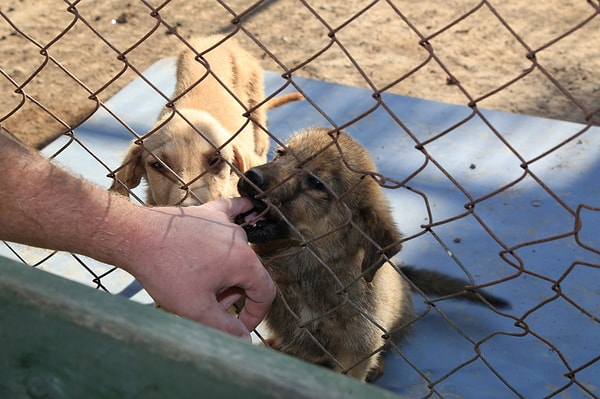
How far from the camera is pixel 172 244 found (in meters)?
2.05

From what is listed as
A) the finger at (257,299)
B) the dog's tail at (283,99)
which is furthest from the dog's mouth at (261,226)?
the dog's tail at (283,99)

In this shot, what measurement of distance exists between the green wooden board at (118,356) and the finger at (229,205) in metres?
0.79

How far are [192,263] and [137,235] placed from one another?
6.6 inches

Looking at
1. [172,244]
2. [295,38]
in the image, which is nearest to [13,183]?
[172,244]

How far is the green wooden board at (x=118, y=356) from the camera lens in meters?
1.41

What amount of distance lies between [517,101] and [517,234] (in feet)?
7.67

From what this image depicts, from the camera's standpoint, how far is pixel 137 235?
2080 millimetres

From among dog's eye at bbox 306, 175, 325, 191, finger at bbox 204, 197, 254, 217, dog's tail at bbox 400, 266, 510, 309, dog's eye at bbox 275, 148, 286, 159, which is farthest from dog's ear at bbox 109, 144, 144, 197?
dog's tail at bbox 400, 266, 510, 309

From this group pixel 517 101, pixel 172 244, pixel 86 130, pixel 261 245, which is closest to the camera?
pixel 172 244

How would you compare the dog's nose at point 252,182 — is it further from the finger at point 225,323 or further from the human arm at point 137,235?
the finger at point 225,323

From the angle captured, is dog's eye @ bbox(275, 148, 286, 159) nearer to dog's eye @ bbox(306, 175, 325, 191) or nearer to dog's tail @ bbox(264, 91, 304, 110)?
dog's eye @ bbox(306, 175, 325, 191)

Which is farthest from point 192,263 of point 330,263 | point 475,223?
point 475,223

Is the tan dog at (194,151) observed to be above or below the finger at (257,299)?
below

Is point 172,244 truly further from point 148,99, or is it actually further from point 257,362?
point 148,99
